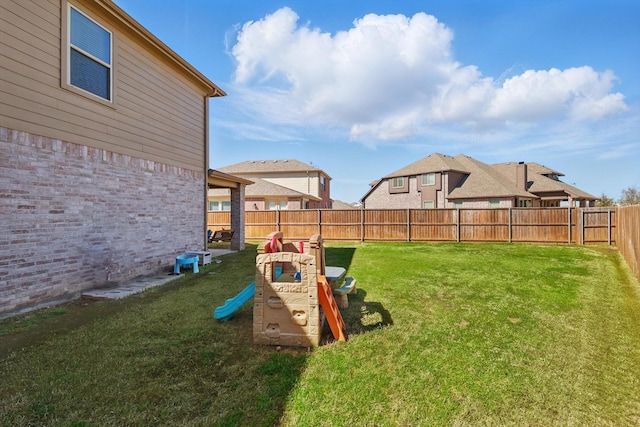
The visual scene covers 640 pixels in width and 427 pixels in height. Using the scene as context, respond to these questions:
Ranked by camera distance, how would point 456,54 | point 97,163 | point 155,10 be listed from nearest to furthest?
point 97,163 → point 155,10 → point 456,54

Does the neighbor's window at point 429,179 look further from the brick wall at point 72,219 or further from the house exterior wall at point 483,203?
the brick wall at point 72,219

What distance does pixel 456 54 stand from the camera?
1152 cm

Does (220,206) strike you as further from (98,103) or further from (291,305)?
(291,305)

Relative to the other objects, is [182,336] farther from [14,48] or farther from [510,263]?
[510,263]

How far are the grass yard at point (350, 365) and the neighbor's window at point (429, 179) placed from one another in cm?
2066

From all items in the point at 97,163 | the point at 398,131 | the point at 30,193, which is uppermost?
the point at 398,131

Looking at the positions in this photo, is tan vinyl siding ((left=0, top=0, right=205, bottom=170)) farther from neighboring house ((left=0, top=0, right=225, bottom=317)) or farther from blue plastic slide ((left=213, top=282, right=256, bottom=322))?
blue plastic slide ((left=213, top=282, right=256, bottom=322))

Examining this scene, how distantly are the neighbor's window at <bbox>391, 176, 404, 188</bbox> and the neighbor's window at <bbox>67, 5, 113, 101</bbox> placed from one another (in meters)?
24.9

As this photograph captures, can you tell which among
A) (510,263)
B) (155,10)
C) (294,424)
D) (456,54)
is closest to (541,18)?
(456,54)

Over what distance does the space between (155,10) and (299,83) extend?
21.7ft

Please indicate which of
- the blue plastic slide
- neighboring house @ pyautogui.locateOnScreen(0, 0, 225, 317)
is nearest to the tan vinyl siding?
neighboring house @ pyautogui.locateOnScreen(0, 0, 225, 317)

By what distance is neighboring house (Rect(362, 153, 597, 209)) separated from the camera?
23062mm

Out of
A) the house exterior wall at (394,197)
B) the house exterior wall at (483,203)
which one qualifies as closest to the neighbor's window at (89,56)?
the house exterior wall at (483,203)

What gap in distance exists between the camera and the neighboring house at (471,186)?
23.1 m
